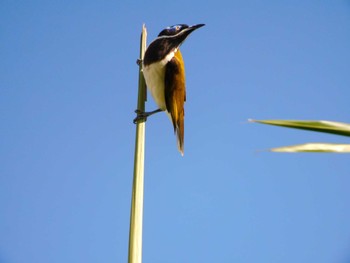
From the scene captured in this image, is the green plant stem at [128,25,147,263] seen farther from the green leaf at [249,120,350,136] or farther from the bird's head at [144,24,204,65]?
the bird's head at [144,24,204,65]

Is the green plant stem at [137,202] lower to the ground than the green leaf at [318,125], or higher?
lower

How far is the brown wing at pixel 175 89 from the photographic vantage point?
3.03 m

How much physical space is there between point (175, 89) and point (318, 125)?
7.20ft

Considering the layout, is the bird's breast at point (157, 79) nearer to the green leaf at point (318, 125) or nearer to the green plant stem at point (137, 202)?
the green plant stem at point (137, 202)

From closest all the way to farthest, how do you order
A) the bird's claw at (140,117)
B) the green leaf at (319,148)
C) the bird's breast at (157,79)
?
1. the green leaf at (319,148)
2. the bird's claw at (140,117)
3. the bird's breast at (157,79)

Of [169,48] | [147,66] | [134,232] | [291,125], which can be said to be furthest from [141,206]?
[169,48]

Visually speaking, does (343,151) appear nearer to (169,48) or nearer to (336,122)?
(336,122)

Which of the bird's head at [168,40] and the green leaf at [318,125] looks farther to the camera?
the bird's head at [168,40]

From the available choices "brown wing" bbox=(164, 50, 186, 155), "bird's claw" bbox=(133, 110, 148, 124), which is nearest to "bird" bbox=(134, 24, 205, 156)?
"brown wing" bbox=(164, 50, 186, 155)

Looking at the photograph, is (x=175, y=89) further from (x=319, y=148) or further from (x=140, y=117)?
(x=319, y=148)

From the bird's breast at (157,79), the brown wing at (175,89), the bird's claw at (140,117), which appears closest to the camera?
the bird's claw at (140,117)

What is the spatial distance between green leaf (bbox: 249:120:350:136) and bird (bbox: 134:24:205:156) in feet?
6.18

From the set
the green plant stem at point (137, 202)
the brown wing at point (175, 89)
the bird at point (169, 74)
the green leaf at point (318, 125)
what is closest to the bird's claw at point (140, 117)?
the green plant stem at point (137, 202)

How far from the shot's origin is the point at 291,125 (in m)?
0.93
